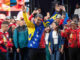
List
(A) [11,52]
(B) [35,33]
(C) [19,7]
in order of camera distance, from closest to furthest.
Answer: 1. (B) [35,33]
2. (A) [11,52]
3. (C) [19,7]

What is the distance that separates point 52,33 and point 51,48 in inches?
15.3

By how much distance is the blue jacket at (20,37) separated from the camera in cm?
617

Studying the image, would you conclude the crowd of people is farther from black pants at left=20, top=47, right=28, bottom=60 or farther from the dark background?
the dark background

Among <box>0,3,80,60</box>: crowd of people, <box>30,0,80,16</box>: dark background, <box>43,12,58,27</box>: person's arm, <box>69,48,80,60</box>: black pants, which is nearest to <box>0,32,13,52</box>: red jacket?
<box>0,3,80,60</box>: crowd of people

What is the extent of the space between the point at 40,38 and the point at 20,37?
51 cm

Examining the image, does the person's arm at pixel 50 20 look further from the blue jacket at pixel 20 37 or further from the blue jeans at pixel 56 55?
the blue jeans at pixel 56 55

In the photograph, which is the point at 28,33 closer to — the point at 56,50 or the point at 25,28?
the point at 25,28

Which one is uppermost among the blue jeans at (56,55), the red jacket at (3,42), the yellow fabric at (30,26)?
→ the yellow fabric at (30,26)

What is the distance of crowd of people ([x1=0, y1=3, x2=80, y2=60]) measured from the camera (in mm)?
6105

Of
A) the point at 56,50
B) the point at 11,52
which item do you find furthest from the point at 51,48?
the point at 11,52

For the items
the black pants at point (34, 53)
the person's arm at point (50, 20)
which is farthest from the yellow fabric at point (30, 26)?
→ the person's arm at point (50, 20)

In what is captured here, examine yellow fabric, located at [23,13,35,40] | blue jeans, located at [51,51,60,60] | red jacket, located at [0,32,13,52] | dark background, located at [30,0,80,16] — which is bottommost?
blue jeans, located at [51,51,60,60]

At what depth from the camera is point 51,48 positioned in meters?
6.32

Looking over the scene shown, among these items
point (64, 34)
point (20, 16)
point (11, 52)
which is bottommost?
point (11, 52)
